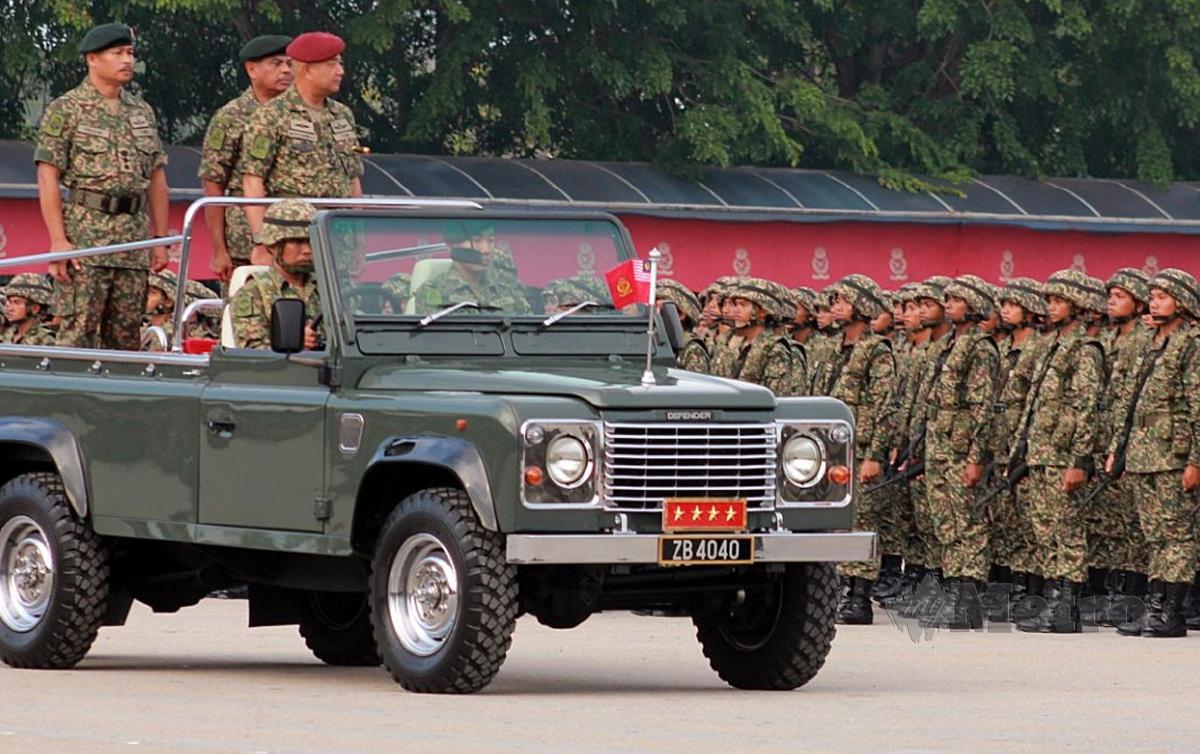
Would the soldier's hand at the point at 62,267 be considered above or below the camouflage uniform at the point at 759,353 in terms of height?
above

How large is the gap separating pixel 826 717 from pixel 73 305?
500 centimetres

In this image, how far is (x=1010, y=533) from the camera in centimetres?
1916

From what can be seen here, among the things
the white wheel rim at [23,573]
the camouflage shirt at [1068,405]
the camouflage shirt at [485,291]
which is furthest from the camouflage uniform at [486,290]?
the camouflage shirt at [1068,405]

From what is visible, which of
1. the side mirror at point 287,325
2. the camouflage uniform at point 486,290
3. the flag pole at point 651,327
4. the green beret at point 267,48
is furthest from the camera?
the green beret at point 267,48

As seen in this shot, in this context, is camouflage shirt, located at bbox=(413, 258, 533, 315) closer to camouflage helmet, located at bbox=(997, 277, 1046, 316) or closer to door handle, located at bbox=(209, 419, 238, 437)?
door handle, located at bbox=(209, 419, 238, 437)

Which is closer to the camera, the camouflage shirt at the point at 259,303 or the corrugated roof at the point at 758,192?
the camouflage shirt at the point at 259,303

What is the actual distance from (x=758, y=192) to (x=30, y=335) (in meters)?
14.9

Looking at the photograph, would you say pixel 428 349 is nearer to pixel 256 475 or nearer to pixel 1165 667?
pixel 256 475

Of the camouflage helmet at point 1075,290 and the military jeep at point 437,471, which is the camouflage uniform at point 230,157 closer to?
the military jeep at point 437,471

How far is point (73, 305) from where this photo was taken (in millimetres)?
15195

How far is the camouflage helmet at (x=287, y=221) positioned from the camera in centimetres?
1345

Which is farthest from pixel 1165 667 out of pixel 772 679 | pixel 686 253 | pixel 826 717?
pixel 686 253

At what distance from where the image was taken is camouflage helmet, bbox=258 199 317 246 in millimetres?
13453

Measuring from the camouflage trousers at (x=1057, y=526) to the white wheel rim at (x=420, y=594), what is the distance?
649 centimetres
